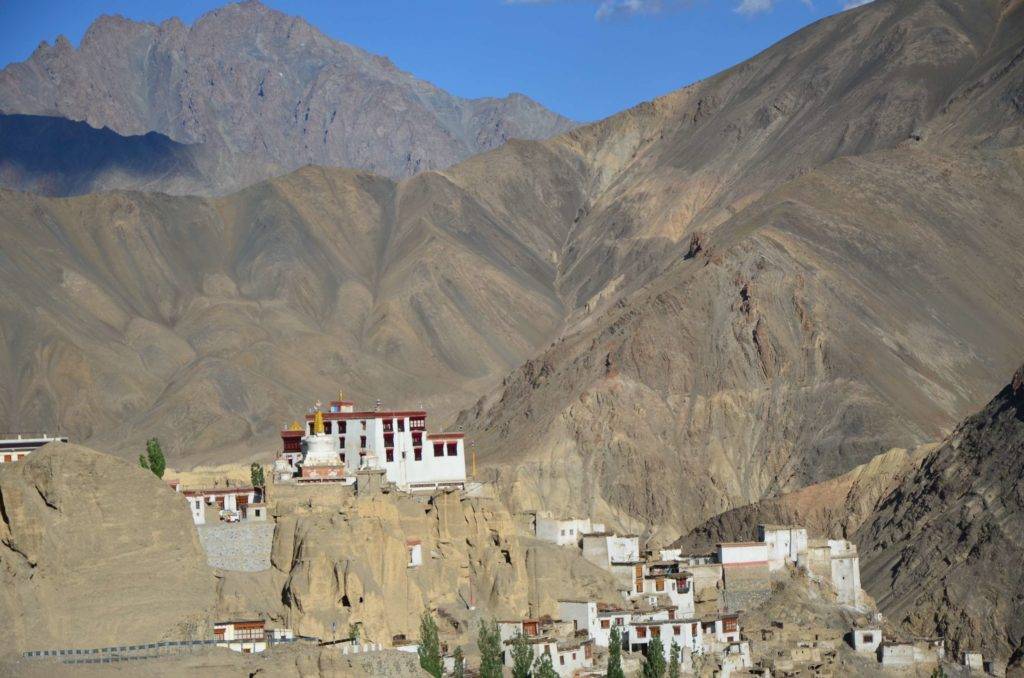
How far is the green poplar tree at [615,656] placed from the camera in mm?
69625

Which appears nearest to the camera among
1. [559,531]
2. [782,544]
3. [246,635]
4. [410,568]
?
[246,635]

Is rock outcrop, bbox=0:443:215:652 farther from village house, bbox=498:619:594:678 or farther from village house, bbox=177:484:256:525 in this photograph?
village house, bbox=498:619:594:678

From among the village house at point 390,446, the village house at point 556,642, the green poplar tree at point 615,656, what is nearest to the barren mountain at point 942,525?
the village house at point 390,446

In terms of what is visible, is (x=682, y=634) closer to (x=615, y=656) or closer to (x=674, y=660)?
(x=674, y=660)

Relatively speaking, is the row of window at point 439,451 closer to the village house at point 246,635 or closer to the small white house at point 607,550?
the small white house at point 607,550

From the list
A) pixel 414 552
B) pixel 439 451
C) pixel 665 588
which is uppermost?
pixel 439 451

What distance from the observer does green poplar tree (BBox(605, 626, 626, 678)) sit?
69625 mm

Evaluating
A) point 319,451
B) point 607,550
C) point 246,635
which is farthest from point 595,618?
point 246,635

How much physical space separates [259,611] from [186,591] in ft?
8.03

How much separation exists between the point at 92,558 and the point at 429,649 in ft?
35.3

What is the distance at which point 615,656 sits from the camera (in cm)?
7069

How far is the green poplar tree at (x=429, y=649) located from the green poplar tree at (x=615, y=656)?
5.35 metres

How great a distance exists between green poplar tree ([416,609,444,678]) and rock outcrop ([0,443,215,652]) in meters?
6.64

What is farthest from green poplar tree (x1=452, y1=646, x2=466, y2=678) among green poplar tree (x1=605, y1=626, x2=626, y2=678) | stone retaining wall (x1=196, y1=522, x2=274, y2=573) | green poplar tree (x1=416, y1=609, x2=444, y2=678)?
stone retaining wall (x1=196, y1=522, x2=274, y2=573)
